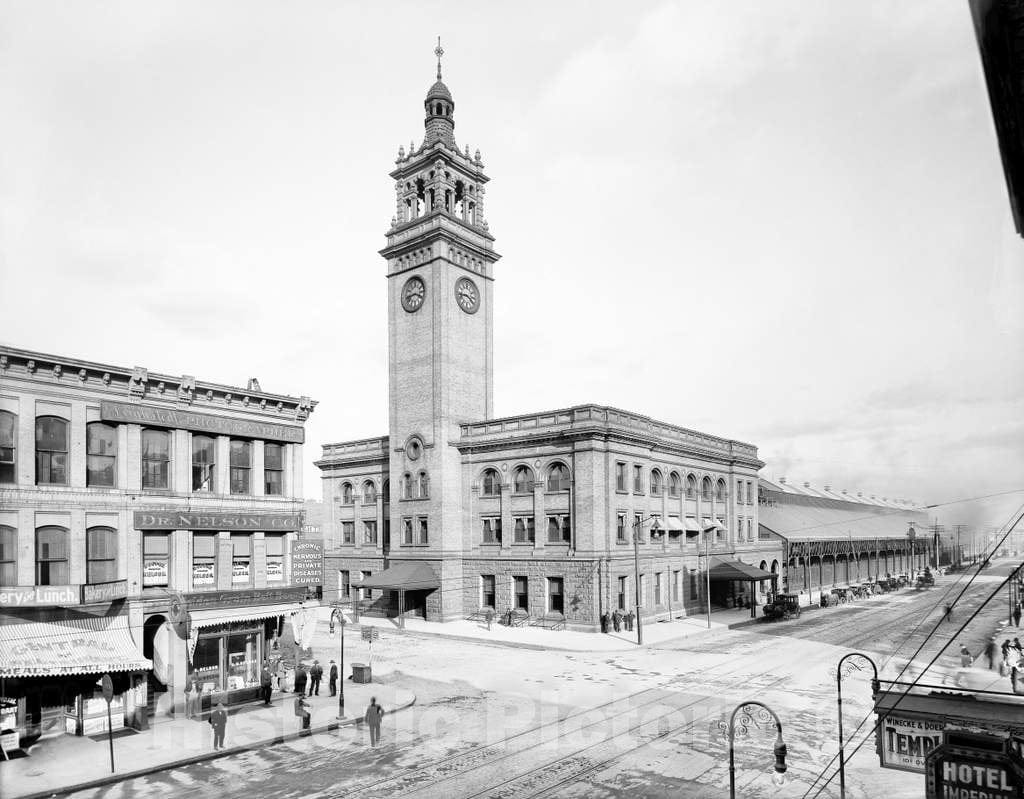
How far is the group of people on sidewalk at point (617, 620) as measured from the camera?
46.0m

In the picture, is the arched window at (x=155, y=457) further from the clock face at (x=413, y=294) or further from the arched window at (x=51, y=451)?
the clock face at (x=413, y=294)

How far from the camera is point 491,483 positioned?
5312cm

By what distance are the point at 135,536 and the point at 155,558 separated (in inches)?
48.2

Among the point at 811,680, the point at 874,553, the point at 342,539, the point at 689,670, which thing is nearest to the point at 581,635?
the point at 689,670

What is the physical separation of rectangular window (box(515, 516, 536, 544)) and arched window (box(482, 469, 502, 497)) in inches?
100.0

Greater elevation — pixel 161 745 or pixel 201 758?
pixel 201 758

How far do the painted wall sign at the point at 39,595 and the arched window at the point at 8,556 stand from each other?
0.45 m

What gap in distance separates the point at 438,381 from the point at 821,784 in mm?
37722

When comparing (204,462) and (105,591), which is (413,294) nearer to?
(204,462)

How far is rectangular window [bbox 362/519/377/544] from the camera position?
2384 inches

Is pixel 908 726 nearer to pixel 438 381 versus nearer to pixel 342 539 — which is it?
pixel 438 381

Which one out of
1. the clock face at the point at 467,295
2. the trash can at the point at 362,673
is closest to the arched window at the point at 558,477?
the clock face at the point at 467,295

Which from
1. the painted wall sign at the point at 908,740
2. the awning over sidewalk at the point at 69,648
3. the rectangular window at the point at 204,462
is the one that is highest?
the rectangular window at the point at 204,462

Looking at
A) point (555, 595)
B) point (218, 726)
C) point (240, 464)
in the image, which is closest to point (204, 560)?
point (240, 464)
